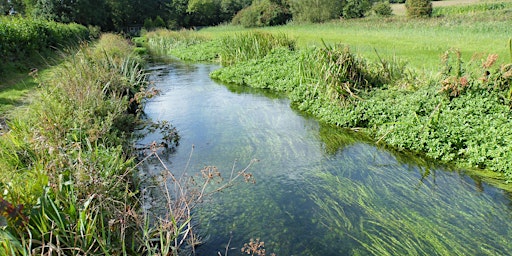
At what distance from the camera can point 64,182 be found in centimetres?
309

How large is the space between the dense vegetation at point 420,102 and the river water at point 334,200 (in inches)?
14.4

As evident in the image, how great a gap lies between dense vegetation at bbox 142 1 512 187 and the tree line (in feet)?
104

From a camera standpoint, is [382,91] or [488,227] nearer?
[488,227]

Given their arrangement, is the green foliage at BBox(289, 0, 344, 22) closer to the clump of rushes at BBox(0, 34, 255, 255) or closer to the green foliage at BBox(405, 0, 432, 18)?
the green foliage at BBox(405, 0, 432, 18)

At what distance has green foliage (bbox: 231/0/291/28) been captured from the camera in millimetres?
41594

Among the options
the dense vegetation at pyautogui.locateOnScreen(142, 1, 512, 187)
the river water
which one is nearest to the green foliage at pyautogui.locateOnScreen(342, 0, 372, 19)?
the dense vegetation at pyautogui.locateOnScreen(142, 1, 512, 187)

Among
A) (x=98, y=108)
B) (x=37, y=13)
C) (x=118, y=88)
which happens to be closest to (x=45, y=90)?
(x=98, y=108)

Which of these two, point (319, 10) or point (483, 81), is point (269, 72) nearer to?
point (483, 81)

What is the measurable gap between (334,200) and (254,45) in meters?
11.2

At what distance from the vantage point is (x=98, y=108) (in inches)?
229

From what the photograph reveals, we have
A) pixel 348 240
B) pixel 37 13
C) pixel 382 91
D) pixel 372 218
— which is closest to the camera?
pixel 348 240

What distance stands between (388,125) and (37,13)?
47.6 metres

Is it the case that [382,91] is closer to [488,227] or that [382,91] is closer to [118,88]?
[488,227]

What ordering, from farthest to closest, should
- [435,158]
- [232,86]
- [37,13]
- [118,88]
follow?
[37,13]
[232,86]
[118,88]
[435,158]
